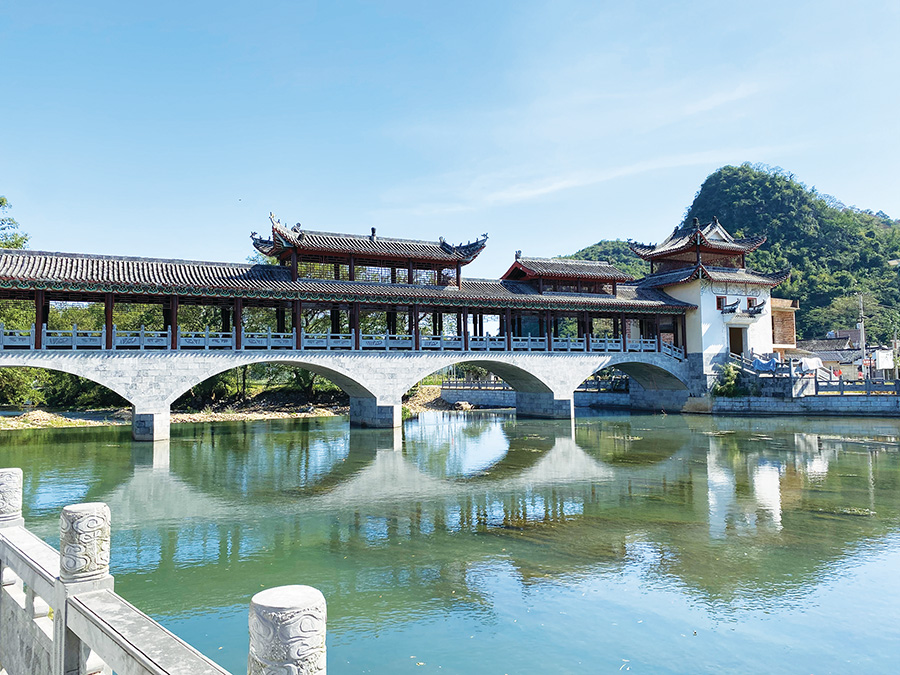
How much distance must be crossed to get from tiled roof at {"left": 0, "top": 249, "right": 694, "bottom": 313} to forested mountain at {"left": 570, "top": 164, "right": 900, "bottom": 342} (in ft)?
156

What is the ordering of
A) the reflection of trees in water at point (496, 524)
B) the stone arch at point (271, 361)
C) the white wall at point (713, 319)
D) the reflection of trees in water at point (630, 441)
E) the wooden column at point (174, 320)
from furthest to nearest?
the white wall at point (713, 319), the wooden column at point (174, 320), the stone arch at point (271, 361), the reflection of trees in water at point (630, 441), the reflection of trees in water at point (496, 524)

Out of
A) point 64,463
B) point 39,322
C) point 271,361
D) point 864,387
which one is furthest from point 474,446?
point 864,387

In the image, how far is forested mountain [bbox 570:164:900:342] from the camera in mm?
71188

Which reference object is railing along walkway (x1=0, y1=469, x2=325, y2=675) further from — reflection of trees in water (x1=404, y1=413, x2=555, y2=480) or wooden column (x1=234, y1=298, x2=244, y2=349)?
wooden column (x1=234, y1=298, x2=244, y2=349)

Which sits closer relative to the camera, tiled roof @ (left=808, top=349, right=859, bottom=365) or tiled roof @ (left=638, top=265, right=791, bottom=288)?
tiled roof @ (left=638, top=265, right=791, bottom=288)

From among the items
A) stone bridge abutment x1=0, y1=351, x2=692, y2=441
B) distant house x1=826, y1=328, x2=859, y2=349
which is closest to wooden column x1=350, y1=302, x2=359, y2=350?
stone bridge abutment x1=0, y1=351, x2=692, y2=441

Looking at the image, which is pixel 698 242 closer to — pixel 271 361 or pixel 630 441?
pixel 630 441

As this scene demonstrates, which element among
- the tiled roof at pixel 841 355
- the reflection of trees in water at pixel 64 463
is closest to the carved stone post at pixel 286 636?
the reflection of trees in water at pixel 64 463

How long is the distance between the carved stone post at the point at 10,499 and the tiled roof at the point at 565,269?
31442 mm

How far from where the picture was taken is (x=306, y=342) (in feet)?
98.0

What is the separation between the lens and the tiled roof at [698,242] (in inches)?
1603

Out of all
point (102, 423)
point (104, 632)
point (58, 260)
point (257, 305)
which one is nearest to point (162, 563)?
point (104, 632)

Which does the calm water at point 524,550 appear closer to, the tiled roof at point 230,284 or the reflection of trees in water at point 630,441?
the reflection of trees in water at point 630,441

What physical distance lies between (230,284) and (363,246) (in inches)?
286
